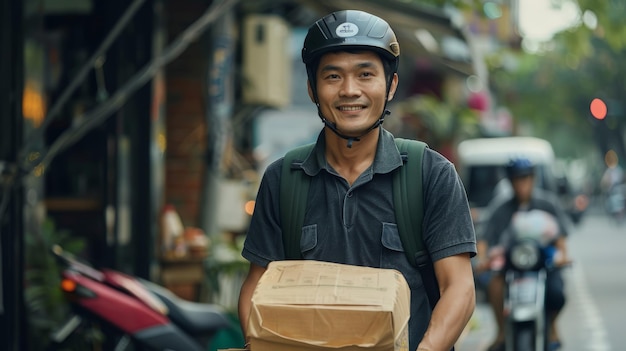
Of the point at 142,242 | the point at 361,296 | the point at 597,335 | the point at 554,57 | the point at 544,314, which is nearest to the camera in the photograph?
the point at 361,296

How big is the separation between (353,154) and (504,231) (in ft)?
20.8

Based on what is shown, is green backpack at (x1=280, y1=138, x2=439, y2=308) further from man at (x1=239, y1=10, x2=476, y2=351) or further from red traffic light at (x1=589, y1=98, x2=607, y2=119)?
red traffic light at (x1=589, y1=98, x2=607, y2=119)

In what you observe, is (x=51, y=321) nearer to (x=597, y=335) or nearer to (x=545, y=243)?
(x=545, y=243)

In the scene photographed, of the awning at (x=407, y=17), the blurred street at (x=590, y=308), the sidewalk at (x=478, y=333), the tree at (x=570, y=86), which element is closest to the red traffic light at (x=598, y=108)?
the blurred street at (x=590, y=308)

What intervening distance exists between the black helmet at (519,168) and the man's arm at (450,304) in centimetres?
617

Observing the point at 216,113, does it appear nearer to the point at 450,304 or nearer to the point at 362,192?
the point at 362,192

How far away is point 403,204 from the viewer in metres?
3.74

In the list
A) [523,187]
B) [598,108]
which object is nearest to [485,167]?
[598,108]

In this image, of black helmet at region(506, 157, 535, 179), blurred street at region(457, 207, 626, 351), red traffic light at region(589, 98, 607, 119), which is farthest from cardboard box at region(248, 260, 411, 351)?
red traffic light at region(589, 98, 607, 119)

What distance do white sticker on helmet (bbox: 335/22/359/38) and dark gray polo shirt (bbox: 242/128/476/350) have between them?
31 cm

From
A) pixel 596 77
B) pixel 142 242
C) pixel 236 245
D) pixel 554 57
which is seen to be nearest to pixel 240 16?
pixel 236 245

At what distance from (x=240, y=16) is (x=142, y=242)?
15.4 feet

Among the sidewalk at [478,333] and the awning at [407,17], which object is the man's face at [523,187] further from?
the sidewalk at [478,333]

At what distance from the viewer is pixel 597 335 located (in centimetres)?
1412
